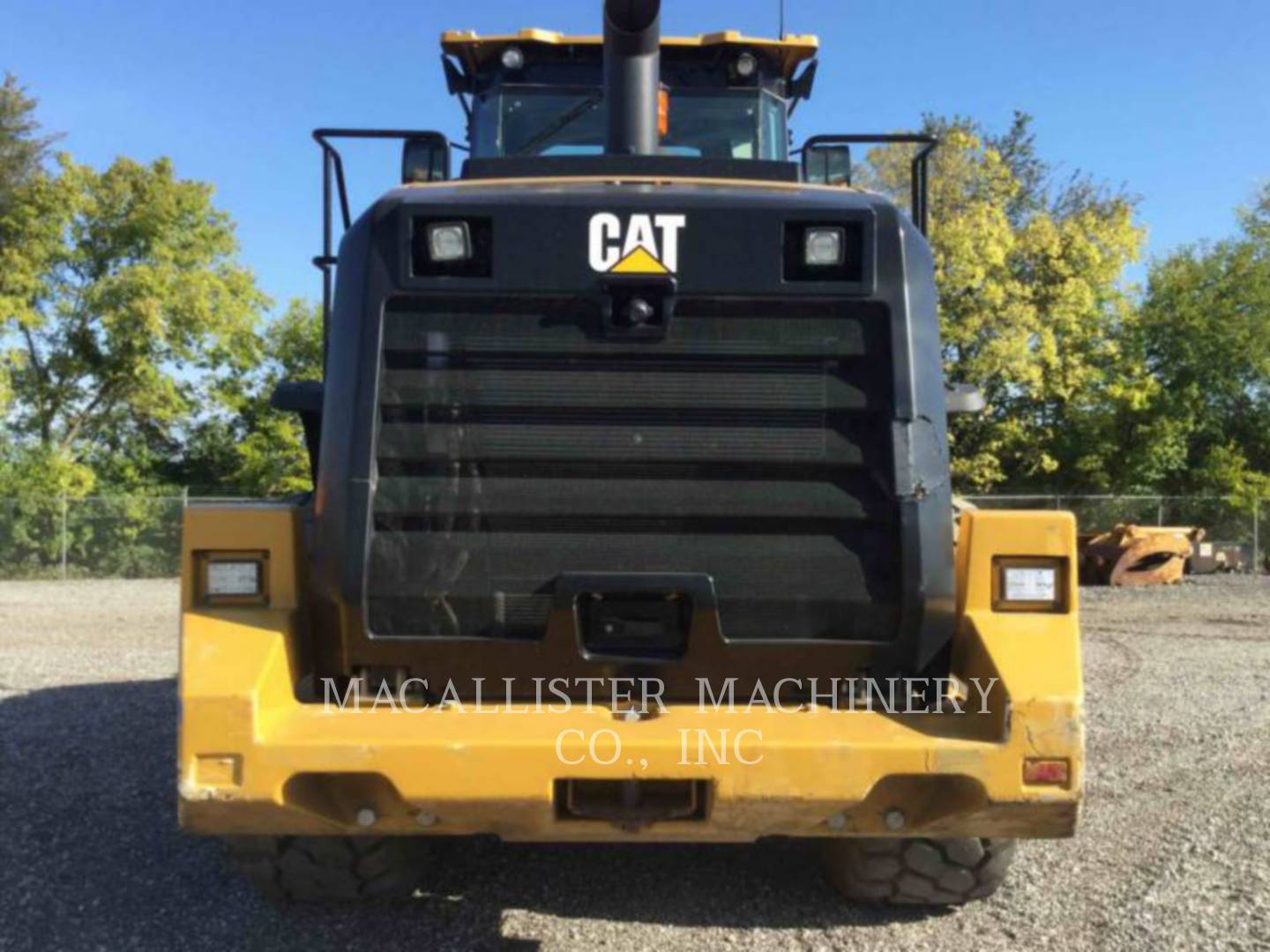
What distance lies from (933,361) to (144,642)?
1050cm

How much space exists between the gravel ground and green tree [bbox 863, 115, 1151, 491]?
20832 millimetres

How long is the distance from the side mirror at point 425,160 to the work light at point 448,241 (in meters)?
1.78

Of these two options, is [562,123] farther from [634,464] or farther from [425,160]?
[634,464]

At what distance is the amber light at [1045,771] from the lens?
3.19 m

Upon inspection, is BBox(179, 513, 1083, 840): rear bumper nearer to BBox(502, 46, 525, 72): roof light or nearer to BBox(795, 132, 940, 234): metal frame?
BBox(795, 132, 940, 234): metal frame

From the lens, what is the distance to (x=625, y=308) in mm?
3342

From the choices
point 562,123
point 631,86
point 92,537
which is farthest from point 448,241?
point 92,537

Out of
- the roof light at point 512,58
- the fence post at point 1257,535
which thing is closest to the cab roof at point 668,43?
the roof light at point 512,58

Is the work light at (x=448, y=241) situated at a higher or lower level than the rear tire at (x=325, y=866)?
higher

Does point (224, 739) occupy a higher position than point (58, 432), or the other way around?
point (58, 432)

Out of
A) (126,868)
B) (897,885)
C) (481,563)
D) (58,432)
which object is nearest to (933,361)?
(481,563)

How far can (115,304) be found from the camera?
1062 inches

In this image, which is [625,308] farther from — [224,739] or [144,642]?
[144,642]

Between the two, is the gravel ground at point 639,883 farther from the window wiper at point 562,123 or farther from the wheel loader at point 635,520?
the window wiper at point 562,123
